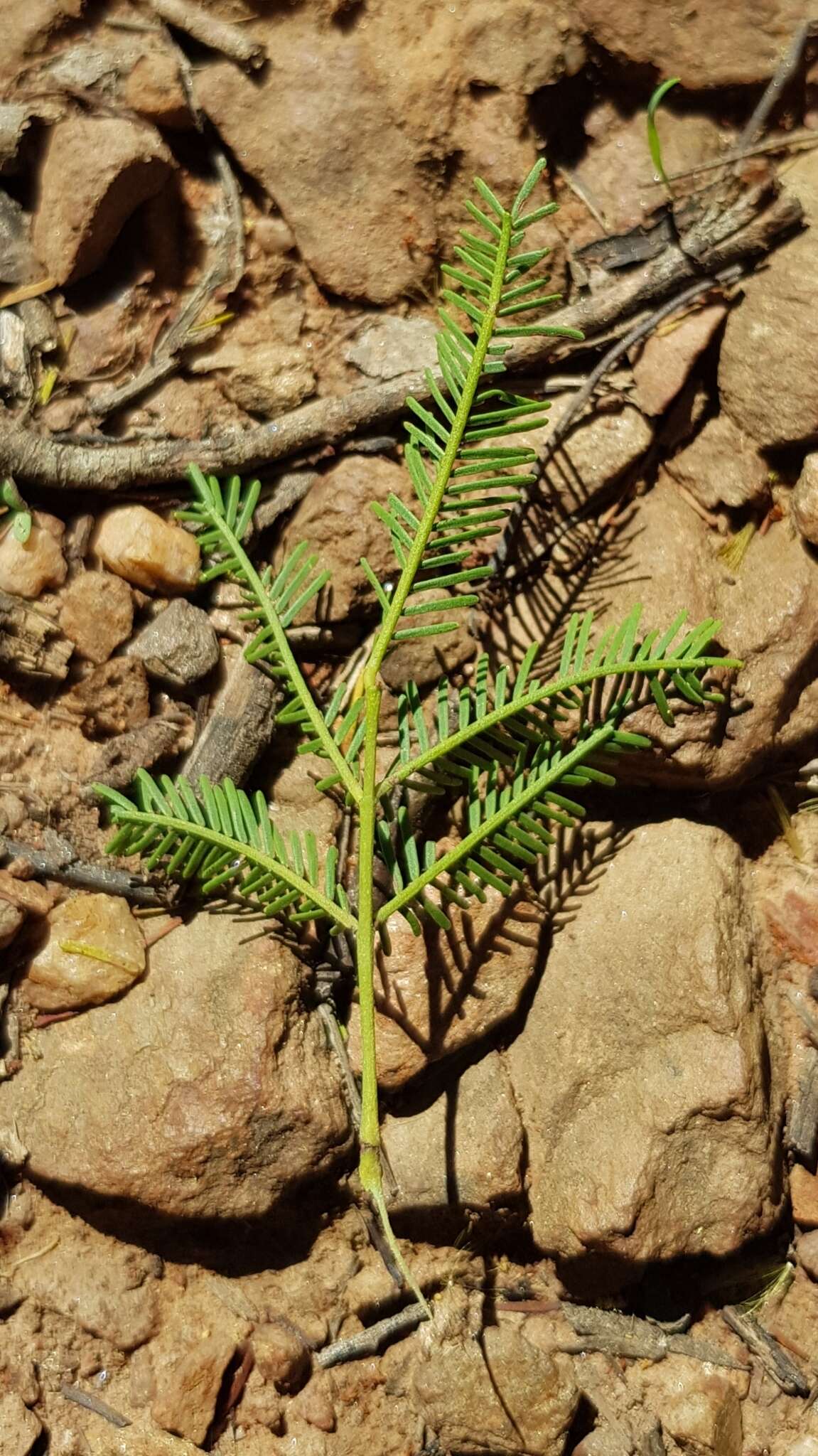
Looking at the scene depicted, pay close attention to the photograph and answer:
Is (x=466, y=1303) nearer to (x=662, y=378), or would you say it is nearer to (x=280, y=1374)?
(x=280, y=1374)

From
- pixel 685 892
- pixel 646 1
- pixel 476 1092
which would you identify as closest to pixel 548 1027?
pixel 476 1092

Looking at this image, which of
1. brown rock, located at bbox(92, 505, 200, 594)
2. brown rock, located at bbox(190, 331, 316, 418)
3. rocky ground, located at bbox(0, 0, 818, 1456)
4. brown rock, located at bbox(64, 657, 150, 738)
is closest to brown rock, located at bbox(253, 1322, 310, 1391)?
rocky ground, located at bbox(0, 0, 818, 1456)

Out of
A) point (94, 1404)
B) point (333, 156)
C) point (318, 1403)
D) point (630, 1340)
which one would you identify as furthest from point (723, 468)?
point (94, 1404)

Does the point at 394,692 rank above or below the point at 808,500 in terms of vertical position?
below

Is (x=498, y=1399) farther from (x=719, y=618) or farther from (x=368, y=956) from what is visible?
(x=719, y=618)

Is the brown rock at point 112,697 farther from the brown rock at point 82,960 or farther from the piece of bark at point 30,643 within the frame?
the brown rock at point 82,960

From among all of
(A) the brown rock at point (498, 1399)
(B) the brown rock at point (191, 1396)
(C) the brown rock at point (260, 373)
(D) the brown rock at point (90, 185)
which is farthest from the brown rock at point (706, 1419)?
(D) the brown rock at point (90, 185)
